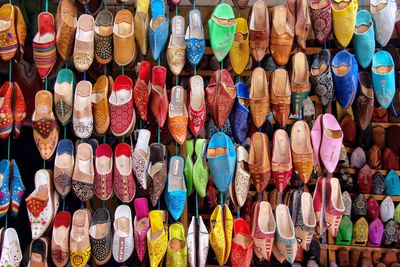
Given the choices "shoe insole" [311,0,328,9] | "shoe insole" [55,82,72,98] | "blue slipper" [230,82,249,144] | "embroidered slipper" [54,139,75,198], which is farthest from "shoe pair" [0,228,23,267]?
"shoe insole" [311,0,328,9]

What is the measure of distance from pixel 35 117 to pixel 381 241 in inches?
90.8

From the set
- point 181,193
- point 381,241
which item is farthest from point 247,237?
point 381,241

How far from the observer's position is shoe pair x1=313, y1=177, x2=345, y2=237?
229cm

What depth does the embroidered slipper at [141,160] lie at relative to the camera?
88.7 inches

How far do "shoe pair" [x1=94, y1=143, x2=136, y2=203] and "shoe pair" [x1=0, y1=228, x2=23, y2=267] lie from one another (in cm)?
44

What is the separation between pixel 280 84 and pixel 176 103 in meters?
0.49

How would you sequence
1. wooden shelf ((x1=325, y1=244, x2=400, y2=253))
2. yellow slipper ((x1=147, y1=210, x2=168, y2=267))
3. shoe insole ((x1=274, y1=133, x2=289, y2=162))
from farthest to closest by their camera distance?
wooden shelf ((x1=325, y1=244, x2=400, y2=253)) → shoe insole ((x1=274, y1=133, x2=289, y2=162)) → yellow slipper ((x1=147, y1=210, x2=168, y2=267))

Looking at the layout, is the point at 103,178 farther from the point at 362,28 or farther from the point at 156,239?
the point at 362,28

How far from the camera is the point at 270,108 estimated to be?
7.75 feet

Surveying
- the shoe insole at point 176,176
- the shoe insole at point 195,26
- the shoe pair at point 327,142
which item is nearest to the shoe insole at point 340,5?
the shoe pair at point 327,142

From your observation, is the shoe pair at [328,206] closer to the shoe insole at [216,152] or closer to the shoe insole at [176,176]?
the shoe insole at [216,152]

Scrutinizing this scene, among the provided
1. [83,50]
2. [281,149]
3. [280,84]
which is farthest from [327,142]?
[83,50]

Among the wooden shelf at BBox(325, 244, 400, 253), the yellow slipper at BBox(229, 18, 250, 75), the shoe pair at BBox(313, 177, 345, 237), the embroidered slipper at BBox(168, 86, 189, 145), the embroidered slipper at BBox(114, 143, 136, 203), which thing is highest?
the yellow slipper at BBox(229, 18, 250, 75)

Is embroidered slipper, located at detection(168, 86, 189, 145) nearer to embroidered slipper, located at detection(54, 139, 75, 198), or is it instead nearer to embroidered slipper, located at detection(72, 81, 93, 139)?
embroidered slipper, located at detection(72, 81, 93, 139)
